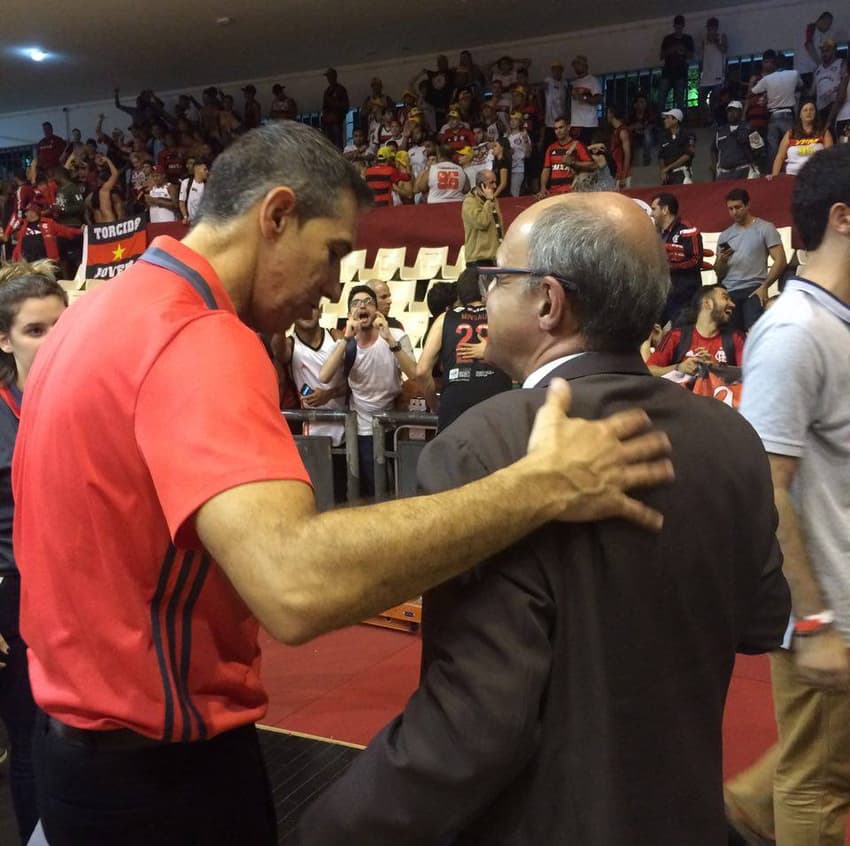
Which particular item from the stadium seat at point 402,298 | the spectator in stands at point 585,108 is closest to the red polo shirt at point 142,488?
the stadium seat at point 402,298

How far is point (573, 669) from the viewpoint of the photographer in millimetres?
1083

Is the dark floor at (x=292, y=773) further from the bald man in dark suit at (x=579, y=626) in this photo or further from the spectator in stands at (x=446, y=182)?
the spectator in stands at (x=446, y=182)

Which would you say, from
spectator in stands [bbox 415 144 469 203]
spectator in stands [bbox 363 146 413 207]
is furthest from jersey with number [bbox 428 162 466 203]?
spectator in stands [bbox 363 146 413 207]

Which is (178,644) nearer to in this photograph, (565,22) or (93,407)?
(93,407)

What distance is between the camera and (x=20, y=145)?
2042cm

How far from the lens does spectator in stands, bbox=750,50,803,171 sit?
10.1 meters

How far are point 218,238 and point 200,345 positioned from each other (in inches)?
11.5

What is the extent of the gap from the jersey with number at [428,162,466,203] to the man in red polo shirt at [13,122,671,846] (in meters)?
9.43

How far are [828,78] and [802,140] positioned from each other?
1.97 meters

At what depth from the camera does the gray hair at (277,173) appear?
1.25 meters

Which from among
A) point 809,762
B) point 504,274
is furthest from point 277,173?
point 809,762

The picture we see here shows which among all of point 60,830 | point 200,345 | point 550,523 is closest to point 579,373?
point 550,523

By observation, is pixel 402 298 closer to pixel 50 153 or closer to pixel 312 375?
pixel 312 375

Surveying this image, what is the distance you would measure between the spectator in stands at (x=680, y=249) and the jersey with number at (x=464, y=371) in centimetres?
292
